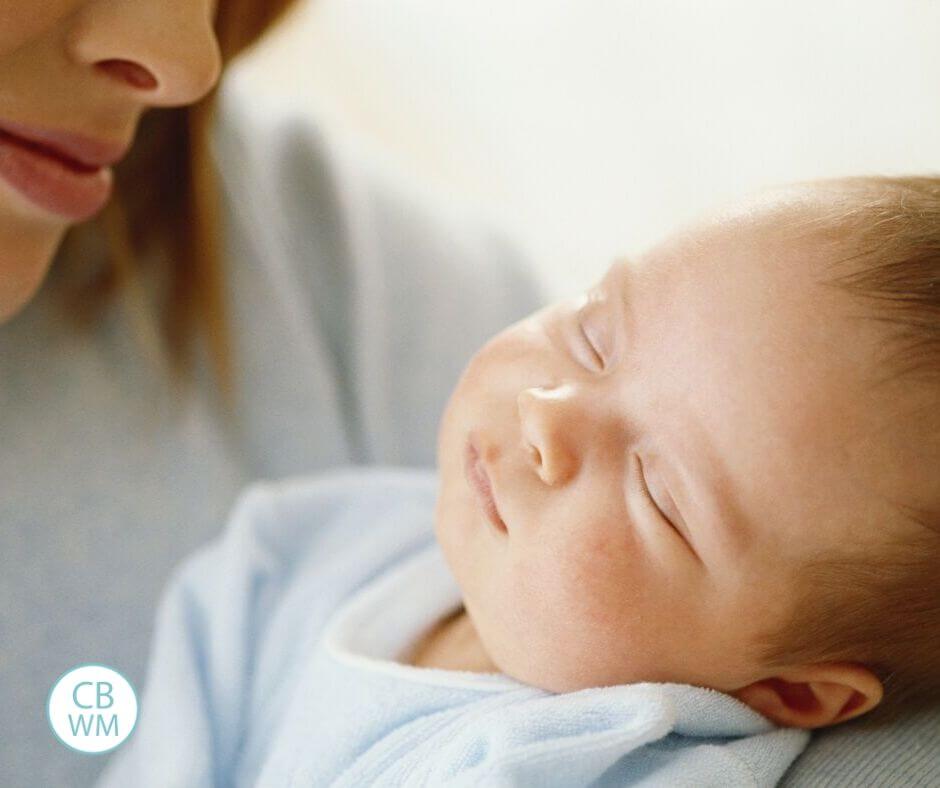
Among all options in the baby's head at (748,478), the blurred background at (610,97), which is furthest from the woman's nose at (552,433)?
the blurred background at (610,97)

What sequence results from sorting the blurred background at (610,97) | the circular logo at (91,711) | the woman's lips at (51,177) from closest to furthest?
the circular logo at (91,711) → the woman's lips at (51,177) → the blurred background at (610,97)

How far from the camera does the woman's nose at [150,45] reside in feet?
2.34

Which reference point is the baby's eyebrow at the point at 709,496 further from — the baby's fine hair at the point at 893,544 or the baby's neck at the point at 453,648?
the baby's neck at the point at 453,648

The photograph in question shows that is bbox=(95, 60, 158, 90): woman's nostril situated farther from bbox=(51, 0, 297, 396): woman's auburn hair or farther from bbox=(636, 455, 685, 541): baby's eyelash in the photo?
bbox=(636, 455, 685, 541): baby's eyelash

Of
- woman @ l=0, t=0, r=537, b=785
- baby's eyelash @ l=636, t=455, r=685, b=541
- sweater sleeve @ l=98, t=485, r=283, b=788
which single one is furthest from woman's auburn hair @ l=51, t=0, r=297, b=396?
baby's eyelash @ l=636, t=455, r=685, b=541

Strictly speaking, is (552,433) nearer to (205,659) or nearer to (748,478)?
(748,478)

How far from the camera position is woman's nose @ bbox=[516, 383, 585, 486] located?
28.2 inches

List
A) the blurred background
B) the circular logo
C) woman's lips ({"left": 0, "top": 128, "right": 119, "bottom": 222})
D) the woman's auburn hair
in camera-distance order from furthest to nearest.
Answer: the blurred background, the woman's auburn hair, woman's lips ({"left": 0, "top": 128, "right": 119, "bottom": 222}), the circular logo

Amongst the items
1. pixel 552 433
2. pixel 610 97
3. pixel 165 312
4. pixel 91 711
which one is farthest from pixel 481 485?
pixel 610 97

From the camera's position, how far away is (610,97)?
1.46 meters

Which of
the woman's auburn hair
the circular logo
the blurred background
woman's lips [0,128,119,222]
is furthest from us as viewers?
the blurred background

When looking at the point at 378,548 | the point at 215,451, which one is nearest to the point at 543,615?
the point at 378,548

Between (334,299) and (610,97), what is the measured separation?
1.74ft

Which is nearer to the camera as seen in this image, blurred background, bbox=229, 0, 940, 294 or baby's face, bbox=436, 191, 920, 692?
baby's face, bbox=436, 191, 920, 692
